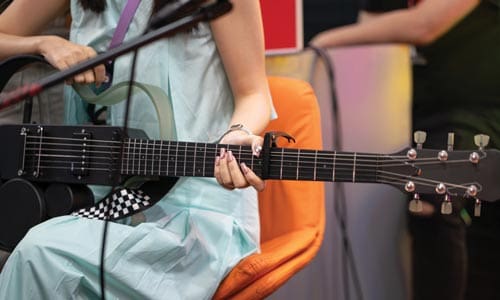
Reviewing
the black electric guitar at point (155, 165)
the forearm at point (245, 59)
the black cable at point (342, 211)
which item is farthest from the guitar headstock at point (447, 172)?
the black cable at point (342, 211)

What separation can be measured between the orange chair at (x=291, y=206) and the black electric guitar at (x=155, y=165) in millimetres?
192

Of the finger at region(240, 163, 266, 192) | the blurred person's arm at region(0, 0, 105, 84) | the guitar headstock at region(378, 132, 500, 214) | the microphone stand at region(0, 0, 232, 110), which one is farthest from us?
the blurred person's arm at region(0, 0, 105, 84)

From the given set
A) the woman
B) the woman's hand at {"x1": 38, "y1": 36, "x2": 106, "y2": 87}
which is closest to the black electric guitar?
the woman's hand at {"x1": 38, "y1": 36, "x2": 106, "y2": 87}

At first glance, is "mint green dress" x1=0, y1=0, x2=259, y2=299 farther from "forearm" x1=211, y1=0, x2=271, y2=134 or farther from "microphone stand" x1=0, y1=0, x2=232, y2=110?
"microphone stand" x1=0, y1=0, x2=232, y2=110

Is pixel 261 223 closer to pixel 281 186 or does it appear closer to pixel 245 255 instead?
pixel 281 186

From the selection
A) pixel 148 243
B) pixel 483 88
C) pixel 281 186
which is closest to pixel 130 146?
pixel 148 243

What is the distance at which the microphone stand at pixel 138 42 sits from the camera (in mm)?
853

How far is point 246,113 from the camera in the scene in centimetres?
138

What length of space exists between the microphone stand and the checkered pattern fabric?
0.46 meters

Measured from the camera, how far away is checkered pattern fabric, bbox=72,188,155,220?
1.33 metres

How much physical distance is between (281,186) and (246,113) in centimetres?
21

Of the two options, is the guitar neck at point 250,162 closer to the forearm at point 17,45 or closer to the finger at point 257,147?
the finger at point 257,147

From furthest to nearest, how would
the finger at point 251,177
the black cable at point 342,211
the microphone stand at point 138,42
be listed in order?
the black cable at point 342,211
the finger at point 251,177
the microphone stand at point 138,42

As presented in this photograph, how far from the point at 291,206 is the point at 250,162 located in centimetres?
27
